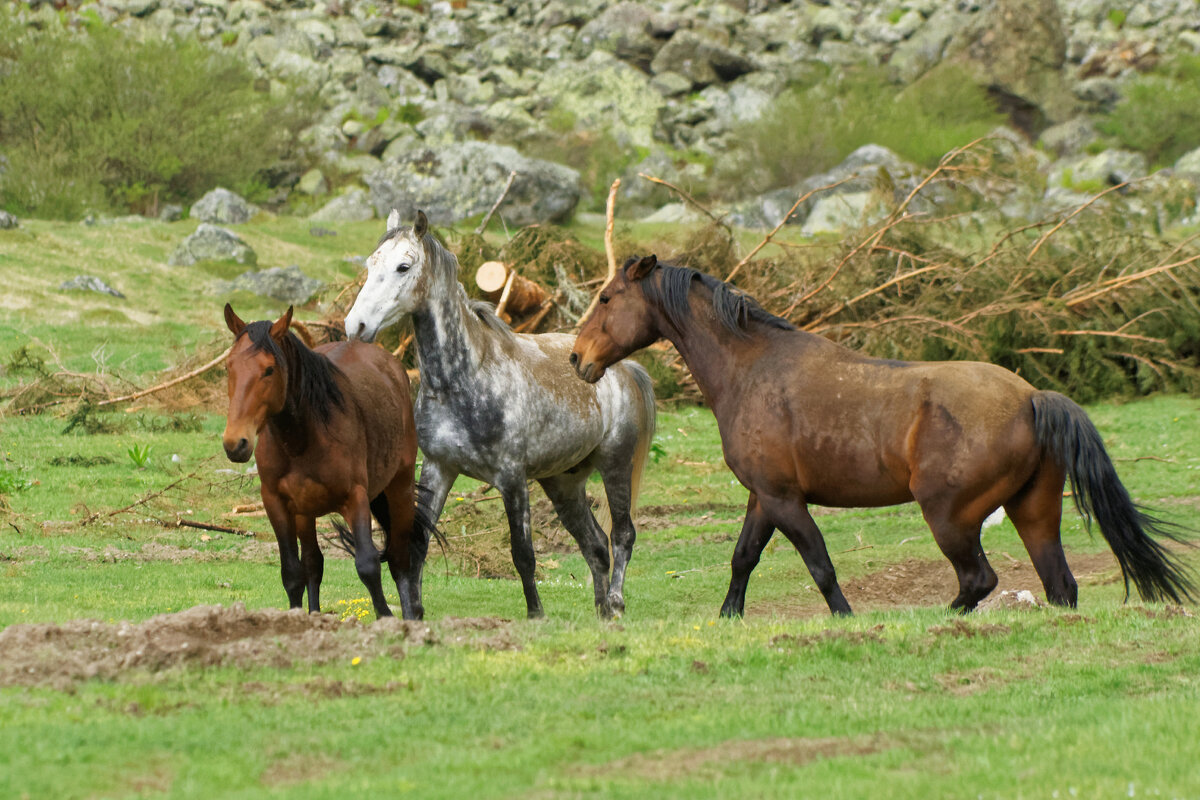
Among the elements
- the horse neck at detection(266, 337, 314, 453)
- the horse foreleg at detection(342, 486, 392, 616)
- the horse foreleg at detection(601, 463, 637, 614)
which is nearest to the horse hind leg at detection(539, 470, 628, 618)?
the horse foreleg at detection(601, 463, 637, 614)

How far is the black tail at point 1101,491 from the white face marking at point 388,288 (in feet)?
13.3

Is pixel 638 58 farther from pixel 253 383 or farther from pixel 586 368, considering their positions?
pixel 253 383

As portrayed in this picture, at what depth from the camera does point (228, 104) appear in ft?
184

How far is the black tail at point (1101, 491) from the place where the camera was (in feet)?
23.7

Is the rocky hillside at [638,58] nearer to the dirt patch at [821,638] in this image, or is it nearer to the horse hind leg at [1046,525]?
the horse hind leg at [1046,525]

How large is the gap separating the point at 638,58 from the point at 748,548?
3444 inches

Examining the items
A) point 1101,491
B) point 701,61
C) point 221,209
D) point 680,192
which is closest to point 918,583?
point 1101,491

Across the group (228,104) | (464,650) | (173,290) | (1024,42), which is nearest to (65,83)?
(228,104)

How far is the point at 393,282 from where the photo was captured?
835cm

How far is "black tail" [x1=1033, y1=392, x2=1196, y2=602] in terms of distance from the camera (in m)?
7.21

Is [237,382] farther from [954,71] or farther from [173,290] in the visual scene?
[954,71]

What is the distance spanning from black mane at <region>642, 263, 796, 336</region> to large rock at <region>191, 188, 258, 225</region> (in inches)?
1540

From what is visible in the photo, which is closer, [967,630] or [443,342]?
[967,630]

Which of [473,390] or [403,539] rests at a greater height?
[473,390]
